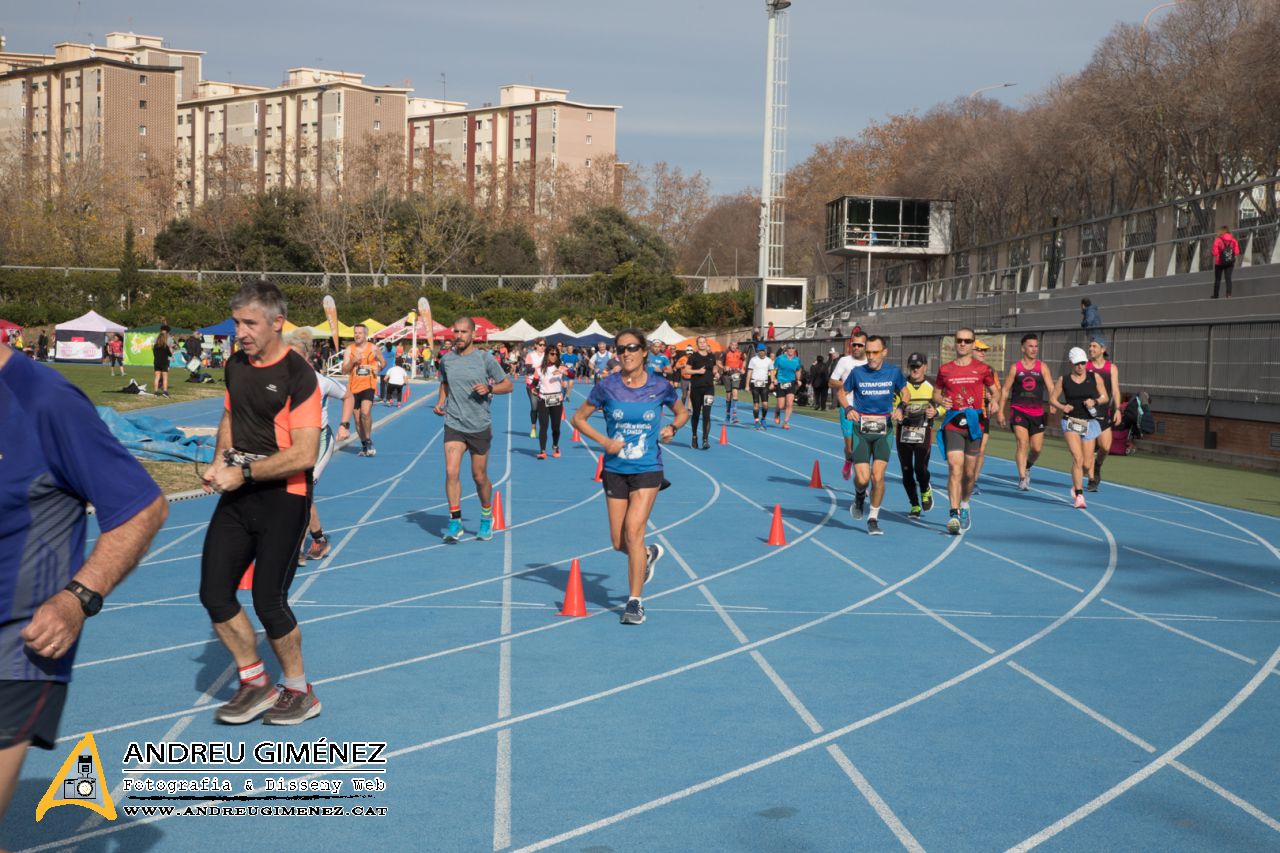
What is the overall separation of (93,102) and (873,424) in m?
113

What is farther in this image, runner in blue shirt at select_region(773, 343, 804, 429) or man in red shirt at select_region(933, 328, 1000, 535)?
runner in blue shirt at select_region(773, 343, 804, 429)

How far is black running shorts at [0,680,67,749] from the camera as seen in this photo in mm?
3164

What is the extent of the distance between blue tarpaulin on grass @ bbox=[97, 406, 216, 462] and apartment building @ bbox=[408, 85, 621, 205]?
9507 cm

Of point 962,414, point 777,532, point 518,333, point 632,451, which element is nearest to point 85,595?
point 632,451

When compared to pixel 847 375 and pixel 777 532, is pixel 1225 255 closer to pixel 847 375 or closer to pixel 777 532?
pixel 847 375

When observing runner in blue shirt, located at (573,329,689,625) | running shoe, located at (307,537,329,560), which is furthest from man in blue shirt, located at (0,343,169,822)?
running shoe, located at (307,537,329,560)

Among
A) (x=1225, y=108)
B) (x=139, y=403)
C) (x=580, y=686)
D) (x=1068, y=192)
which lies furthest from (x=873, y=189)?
(x=580, y=686)

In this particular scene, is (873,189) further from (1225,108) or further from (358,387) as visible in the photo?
(358,387)

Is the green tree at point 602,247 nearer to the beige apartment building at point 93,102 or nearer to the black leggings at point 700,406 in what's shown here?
the beige apartment building at point 93,102

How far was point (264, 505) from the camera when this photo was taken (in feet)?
19.6

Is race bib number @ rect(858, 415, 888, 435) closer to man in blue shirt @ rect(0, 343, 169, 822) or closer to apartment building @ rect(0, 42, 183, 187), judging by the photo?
man in blue shirt @ rect(0, 343, 169, 822)

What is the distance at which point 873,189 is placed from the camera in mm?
89938

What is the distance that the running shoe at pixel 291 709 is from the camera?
600 centimetres

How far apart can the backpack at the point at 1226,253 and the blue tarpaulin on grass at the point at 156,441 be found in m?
21.1
